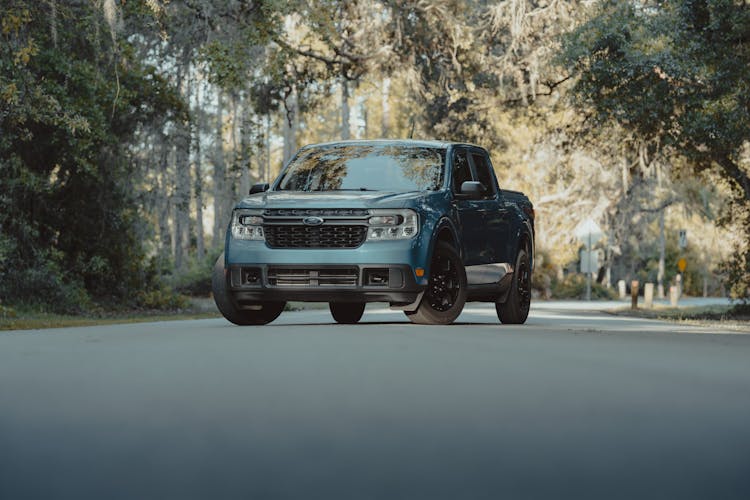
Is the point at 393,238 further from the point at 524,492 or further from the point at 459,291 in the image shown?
the point at 524,492

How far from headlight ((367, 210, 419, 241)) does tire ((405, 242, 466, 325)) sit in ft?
1.95

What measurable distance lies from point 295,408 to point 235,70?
69.8 ft

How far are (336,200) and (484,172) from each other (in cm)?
373

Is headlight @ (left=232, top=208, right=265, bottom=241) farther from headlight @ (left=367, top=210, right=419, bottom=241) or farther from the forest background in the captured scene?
the forest background

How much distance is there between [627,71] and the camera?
27109 mm

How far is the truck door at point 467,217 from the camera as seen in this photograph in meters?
14.9

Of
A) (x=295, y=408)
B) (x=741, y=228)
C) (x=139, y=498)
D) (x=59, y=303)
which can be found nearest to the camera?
(x=139, y=498)

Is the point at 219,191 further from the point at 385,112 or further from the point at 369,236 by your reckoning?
the point at 369,236

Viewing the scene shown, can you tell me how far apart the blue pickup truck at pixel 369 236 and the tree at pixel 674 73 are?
36.5ft

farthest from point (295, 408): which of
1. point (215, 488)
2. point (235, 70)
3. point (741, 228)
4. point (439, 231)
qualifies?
point (741, 228)

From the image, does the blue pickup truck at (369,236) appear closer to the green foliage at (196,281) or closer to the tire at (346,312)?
the tire at (346,312)

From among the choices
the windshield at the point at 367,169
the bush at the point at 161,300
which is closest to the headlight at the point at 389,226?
the windshield at the point at 367,169

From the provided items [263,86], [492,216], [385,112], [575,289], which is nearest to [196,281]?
[263,86]

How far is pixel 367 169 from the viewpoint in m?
15.0
